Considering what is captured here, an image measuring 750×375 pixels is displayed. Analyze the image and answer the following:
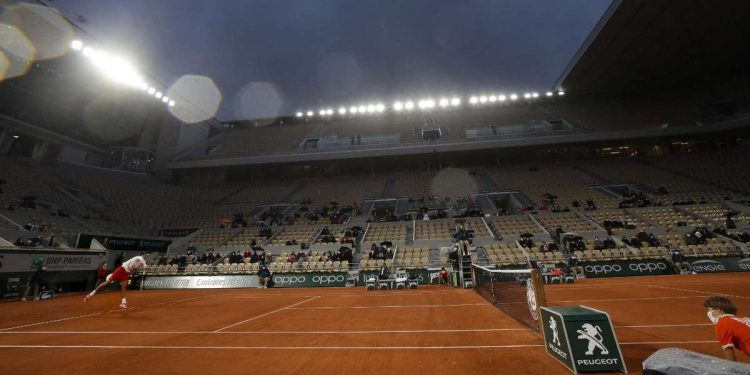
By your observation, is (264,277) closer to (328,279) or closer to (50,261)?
(328,279)

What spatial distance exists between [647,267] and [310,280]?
19.3 meters

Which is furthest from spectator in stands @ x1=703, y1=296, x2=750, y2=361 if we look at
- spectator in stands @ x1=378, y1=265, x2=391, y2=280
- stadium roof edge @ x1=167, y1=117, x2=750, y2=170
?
stadium roof edge @ x1=167, y1=117, x2=750, y2=170

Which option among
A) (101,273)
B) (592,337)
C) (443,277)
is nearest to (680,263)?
(443,277)

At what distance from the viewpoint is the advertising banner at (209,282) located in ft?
65.6

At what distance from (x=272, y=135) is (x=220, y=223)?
17.5m

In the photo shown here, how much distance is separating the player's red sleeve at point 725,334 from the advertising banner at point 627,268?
677 inches

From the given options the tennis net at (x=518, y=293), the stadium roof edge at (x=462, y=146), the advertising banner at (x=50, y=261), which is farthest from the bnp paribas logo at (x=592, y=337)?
the stadium roof edge at (x=462, y=146)

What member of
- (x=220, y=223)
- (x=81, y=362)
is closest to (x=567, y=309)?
(x=81, y=362)

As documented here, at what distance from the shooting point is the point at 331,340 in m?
5.82

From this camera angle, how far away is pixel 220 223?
30.7 meters

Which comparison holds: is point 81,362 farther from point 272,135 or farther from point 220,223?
point 272,135

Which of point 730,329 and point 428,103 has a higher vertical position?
point 428,103

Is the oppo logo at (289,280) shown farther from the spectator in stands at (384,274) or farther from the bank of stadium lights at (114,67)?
the bank of stadium lights at (114,67)

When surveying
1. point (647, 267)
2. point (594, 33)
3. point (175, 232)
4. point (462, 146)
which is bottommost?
point (647, 267)
